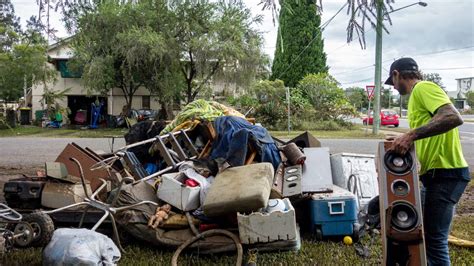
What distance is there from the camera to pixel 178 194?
455 cm

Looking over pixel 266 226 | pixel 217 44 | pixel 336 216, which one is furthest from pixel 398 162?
pixel 217 44

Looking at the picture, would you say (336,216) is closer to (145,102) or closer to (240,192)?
(240,192)

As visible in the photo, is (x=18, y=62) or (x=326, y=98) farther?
(x=326, y=98)

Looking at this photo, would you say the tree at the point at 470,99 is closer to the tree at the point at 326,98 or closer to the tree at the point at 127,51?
the tree at the point at 326,98

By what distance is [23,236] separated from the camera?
12.9ft

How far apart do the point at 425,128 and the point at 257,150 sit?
2640 mm

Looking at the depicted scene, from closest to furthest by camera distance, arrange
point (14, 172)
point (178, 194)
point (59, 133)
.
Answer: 1. point (178, 194)
2. point (14, 172)
3. point (59, 133)

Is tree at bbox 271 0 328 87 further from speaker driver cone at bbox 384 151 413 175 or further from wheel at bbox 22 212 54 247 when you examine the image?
speaker driver cone at bbox 384 151 413 175

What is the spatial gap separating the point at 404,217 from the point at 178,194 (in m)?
2.33

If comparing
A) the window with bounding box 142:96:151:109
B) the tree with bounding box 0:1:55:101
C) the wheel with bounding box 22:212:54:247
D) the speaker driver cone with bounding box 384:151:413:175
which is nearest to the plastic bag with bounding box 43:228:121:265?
the wheel with bounding box 22:212:54:247

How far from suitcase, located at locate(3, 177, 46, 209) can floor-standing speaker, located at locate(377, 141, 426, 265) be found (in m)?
3.58

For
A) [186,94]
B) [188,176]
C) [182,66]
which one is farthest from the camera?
[186,94]

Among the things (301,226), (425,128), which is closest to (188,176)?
(301,226)

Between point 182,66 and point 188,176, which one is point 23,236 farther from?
point 182,66
